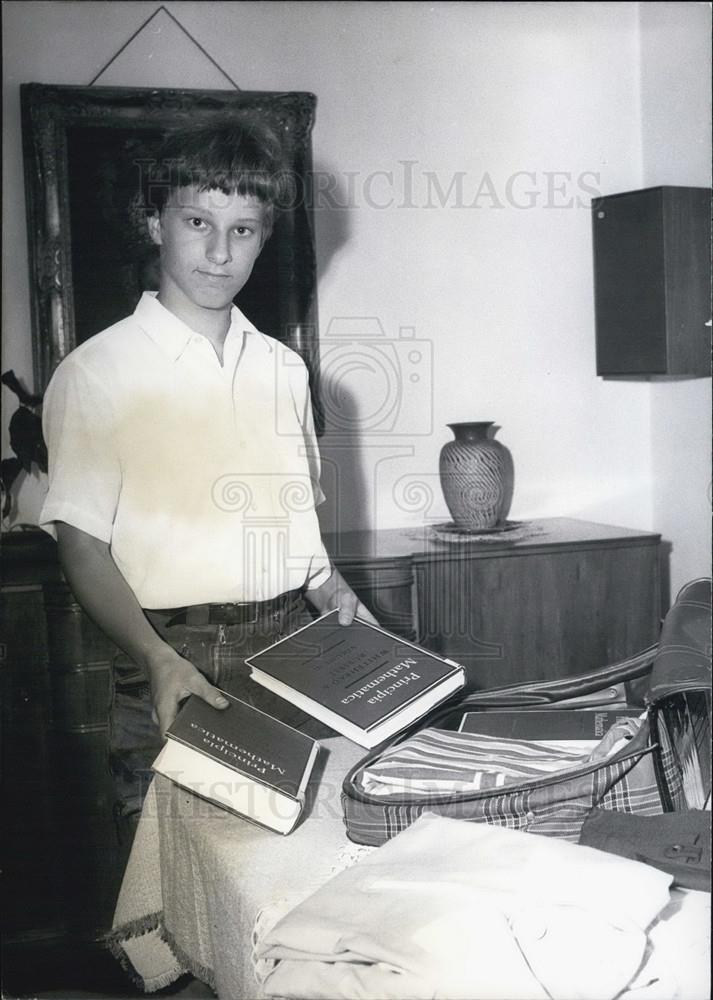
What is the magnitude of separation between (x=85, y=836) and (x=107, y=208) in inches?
44.9

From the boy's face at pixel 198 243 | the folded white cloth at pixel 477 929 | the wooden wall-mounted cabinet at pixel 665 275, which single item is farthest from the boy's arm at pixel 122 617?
the wooden wall-mounted cabinet at pixel 665 275

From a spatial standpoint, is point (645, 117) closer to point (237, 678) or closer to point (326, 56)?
point (326, 56)

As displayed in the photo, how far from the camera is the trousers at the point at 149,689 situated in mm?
1694

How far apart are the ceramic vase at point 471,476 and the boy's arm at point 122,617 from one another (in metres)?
0.86

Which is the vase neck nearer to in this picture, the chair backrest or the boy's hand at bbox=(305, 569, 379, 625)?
the boy's hand at bbox=(305, 569, 379, 625)

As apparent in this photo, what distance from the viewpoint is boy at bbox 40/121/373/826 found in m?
1.70

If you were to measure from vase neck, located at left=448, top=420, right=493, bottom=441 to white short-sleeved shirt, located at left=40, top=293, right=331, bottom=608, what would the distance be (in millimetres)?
514

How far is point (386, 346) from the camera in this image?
7.57ft

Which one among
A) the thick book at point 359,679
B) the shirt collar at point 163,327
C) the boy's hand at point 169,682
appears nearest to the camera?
the thick book at point 359,679

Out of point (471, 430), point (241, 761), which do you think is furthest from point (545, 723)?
point (471, 430)

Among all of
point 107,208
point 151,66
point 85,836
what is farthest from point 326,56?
point 85,836

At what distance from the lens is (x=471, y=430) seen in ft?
7.64

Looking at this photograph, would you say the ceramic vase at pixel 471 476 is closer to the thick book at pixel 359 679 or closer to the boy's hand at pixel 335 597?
the boy's hand at pixel 335 597

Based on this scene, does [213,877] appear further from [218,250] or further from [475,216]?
[475,216]
